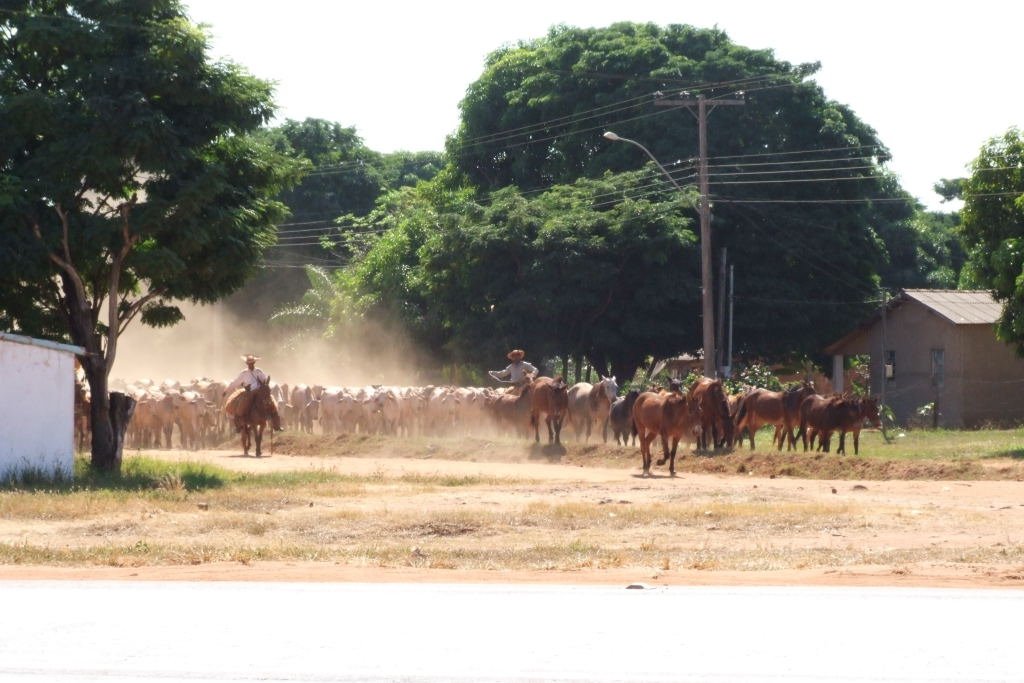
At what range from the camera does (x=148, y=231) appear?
76.1 feet

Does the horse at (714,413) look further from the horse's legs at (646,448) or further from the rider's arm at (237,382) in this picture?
the rider's arm at (237,382)

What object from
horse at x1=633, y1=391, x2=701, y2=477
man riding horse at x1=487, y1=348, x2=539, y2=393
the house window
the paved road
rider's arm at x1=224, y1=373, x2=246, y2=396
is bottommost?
the paved road

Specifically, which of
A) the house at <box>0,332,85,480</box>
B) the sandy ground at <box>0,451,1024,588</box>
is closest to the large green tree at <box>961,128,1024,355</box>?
the sandy ground at <box>0,451,1024,588</box>

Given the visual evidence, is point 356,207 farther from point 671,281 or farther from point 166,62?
point 166,62

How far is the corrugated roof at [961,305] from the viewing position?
42344mm

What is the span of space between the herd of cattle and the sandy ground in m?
1.61

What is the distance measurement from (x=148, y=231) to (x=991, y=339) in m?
27.7

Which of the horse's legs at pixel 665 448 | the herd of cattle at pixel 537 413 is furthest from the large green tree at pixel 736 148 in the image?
the horse's legs at pixel 665 448

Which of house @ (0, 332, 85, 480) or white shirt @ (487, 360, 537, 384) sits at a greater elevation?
white shirt @ (487, 360, 537, 384)

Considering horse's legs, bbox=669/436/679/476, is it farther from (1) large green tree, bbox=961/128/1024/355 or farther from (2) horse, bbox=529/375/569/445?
(1) large green tree, bbox=961/128/1024/355

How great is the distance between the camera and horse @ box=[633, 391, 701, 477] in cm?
2503

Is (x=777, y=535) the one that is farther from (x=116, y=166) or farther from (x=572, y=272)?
(x=572, y=272)

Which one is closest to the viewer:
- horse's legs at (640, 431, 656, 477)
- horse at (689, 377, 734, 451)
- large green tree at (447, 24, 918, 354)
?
horse's legs at (640, 431, 656, 477)

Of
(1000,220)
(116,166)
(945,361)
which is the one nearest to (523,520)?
(116,166)
